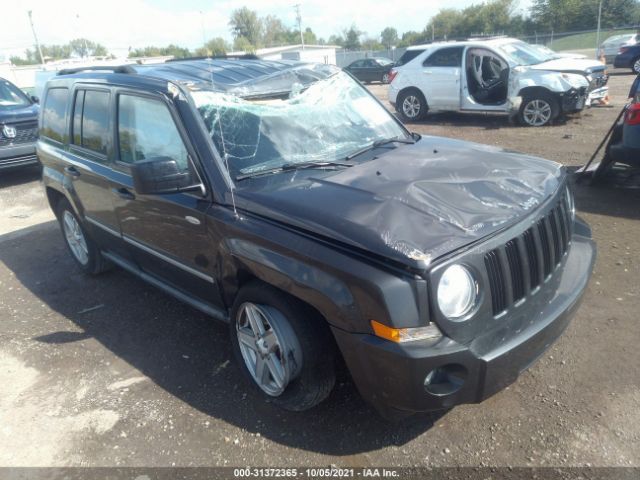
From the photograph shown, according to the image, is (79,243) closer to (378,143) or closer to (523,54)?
(378,143)

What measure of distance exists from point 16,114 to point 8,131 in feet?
1.46

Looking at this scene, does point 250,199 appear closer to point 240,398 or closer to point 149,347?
point 240,398

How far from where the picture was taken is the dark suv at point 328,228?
7.29 ft

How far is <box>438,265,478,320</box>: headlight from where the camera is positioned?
219 cm

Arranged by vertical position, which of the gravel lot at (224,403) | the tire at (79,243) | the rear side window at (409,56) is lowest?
the gravel lot at (224,403)

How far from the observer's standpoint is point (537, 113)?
10234 mm

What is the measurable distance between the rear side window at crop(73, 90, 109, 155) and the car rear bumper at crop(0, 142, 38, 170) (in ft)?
19.1

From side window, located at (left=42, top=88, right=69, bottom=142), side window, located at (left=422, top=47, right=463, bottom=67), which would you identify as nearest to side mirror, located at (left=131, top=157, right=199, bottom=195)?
side window, located at (left=42, top=88, right=69, bottom=142)

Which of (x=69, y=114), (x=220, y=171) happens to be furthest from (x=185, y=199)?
(x=69, y=114)

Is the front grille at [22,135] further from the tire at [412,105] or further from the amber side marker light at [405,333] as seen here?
the amber side marker light at [405,333]

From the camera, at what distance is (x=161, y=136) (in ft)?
11.0

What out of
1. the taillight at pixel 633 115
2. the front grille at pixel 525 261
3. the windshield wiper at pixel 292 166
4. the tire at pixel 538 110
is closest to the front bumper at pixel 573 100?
the tire at pixel 538 110

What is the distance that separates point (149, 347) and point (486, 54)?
9.96m

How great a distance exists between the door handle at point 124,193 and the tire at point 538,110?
8.97m
